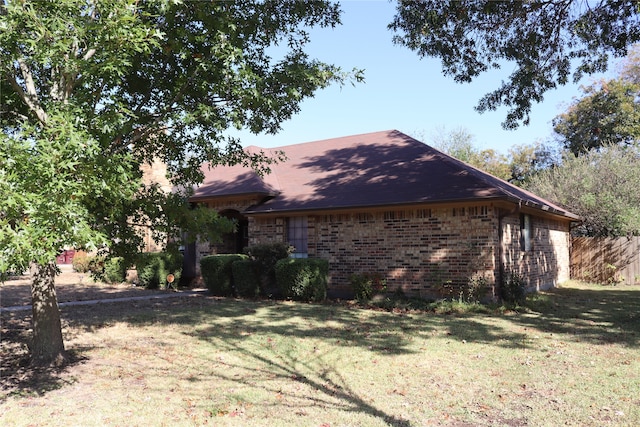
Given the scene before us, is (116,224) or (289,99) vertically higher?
(289,99)

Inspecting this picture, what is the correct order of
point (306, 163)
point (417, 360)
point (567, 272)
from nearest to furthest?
point (417, 360) < point (306, 163) < point (567, 272)

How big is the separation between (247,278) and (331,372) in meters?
8.54

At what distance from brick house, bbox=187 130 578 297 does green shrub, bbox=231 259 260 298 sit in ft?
5.32

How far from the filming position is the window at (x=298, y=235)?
51.1ft

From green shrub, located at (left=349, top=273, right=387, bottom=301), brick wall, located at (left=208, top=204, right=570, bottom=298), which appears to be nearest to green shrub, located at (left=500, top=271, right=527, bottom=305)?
brick wall, located at (left=208, top=204, right=570, bottom=298)

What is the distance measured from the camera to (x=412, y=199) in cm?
1295

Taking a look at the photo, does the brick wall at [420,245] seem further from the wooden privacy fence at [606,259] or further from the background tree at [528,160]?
the background tree at [528,160]

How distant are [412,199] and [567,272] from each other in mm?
12208

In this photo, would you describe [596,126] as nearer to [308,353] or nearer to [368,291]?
[368,291]

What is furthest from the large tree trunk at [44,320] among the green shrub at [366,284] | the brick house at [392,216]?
the brick house at [392,216]

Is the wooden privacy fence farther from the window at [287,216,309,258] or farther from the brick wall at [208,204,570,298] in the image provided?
the window at [287,216,309,258]

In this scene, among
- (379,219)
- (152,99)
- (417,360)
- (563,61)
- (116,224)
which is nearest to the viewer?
(116,224)

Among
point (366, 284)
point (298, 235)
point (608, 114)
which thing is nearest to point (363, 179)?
point (298, 235)

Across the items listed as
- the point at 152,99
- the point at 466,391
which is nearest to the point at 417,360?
the point at 466,391
